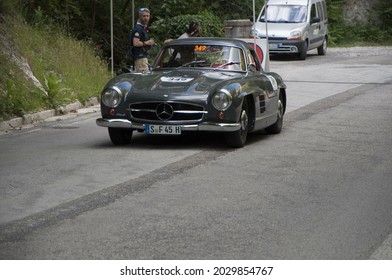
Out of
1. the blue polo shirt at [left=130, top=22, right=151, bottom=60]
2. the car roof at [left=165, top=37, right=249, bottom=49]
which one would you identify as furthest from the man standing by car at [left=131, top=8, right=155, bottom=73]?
the car roof at [left=165, top=37, right=249, bottom=49]

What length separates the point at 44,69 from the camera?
20.7m

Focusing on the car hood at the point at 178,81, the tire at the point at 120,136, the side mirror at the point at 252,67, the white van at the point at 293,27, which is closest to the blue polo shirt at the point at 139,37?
the side mirror at the point at 252,67

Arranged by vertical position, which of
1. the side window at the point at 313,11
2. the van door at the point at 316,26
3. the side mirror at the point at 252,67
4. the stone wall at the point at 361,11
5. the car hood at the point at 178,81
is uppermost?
the car hood at the point at 178,81

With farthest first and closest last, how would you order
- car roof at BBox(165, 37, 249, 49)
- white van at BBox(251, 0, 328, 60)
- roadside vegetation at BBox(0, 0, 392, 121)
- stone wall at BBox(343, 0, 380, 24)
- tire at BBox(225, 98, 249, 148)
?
stone wall at BBox(343, 0, 380, 24) < white van at BBox(251, 0, 328, 60) < roadside vegetation at BBox(0, 0, 392, 121) < car roof at BBox(165, 37, 249, 49) < tire at BBox(225, 98, 249, 148)

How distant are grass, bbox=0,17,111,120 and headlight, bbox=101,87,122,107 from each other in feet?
12.0

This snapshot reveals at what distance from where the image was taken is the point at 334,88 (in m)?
23.6

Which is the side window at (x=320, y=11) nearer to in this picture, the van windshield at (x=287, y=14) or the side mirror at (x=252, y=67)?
the van windshield at (x=287, y=14)

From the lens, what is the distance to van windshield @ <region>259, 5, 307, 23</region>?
34.6 meters

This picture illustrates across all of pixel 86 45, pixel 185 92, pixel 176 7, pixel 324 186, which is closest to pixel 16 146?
pixel 185 92

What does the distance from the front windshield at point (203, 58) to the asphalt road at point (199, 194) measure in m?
1.03

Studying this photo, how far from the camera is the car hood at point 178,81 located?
43.5 ft

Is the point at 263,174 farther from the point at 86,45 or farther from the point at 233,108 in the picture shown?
the point at 86,45

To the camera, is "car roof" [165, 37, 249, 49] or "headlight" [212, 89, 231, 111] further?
"car roof" [165, 37, 249, 49]

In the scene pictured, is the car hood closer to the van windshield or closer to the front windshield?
the front windshield
